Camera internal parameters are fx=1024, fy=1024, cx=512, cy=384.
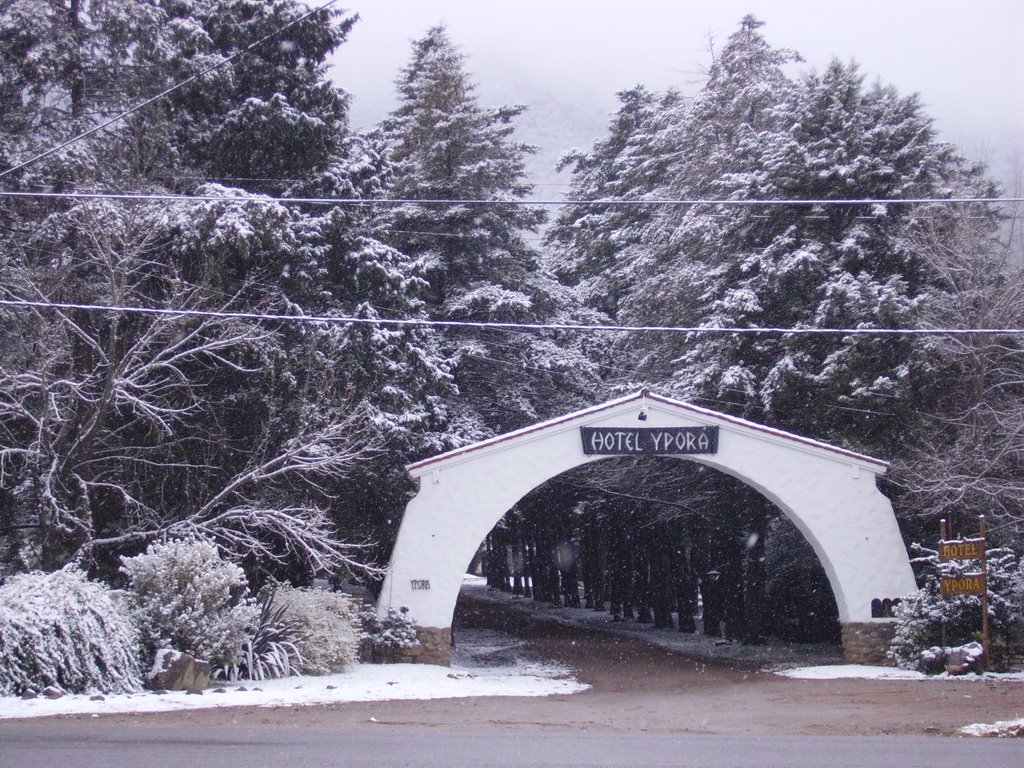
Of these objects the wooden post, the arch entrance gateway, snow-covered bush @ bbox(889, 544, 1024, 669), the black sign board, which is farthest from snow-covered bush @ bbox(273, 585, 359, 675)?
the wooden post

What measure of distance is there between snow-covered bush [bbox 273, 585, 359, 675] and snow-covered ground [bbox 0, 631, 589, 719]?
0.29 m

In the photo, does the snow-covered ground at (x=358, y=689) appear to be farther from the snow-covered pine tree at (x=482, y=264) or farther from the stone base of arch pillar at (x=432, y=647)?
the snow-covered pine tree at (x=482, y=264)

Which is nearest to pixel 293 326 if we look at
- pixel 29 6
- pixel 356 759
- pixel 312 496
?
pixel 312 496

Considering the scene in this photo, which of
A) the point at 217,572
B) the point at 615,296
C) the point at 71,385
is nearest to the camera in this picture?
the point at 217,572

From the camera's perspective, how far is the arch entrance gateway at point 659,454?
18422 mm

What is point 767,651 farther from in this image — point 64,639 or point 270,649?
point 64,639

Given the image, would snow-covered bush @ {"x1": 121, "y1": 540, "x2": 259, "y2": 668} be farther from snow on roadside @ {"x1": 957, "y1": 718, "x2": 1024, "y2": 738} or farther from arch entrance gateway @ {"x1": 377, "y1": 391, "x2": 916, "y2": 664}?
snow on roadside @ {"x1": 957, "y1": 718, "x2": 1024, "y2": 738}

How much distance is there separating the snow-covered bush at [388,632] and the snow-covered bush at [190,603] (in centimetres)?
330

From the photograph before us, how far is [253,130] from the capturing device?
21500 mm

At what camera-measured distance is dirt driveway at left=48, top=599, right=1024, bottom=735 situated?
12.0 meters

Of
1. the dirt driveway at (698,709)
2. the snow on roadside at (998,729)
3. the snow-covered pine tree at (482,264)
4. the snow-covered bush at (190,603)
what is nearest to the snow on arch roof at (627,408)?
the dirt driveway at (698,709)

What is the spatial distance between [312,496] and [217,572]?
5.79 m

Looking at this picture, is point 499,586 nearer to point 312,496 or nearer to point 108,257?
point 312,496

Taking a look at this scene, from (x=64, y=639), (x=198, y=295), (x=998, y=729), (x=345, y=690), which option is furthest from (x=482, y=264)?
(x=998, y=729)
